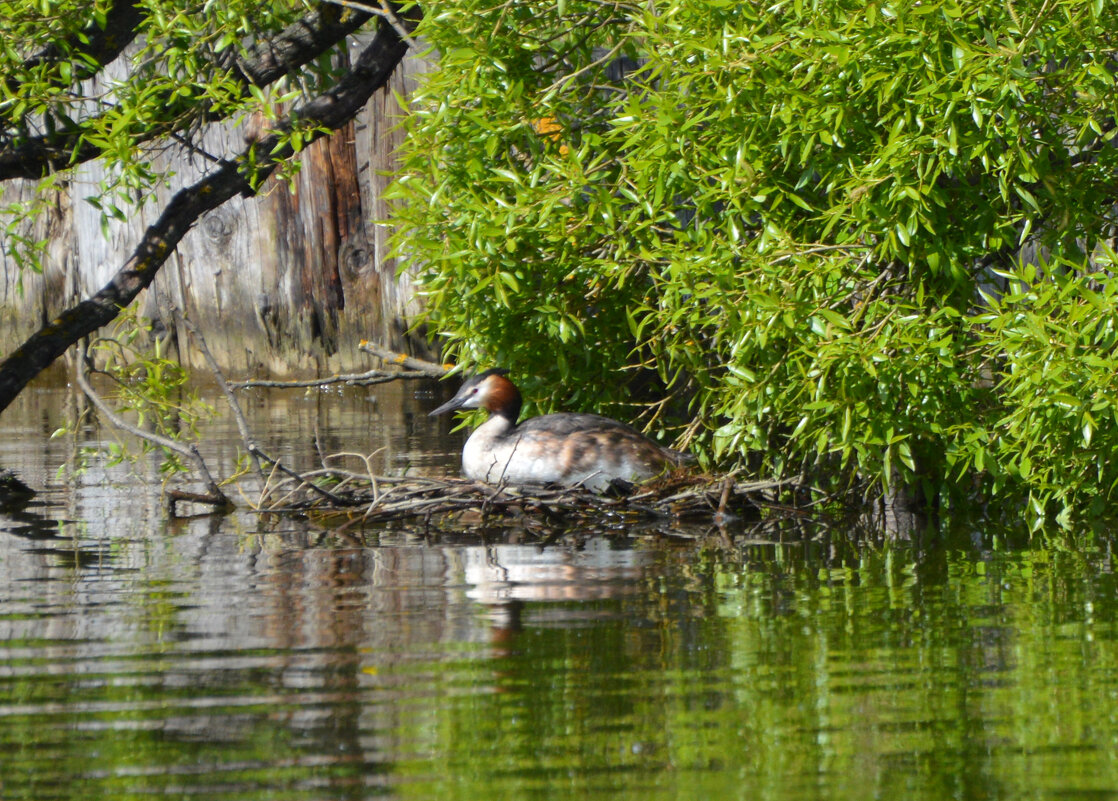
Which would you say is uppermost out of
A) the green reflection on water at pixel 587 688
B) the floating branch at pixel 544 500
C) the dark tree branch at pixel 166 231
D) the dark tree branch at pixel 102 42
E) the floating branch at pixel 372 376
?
the dark tree branch at pixel 102 42

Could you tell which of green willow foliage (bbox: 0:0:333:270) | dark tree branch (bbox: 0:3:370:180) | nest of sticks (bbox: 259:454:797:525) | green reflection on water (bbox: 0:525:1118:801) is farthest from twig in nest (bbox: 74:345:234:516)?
green reflection on water (bbox: 0:525:1118:801)

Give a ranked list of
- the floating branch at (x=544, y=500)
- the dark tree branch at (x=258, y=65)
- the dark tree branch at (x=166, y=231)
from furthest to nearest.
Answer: the dark tree branch at (x=166, y=231) → the dark tree branch at (x=258, y=65) → the floating branch at (x=544, y=500)

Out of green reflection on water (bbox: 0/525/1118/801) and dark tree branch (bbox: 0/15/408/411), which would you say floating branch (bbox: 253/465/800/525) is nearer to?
green reflection on water (bbox: 0/525/1118/801)

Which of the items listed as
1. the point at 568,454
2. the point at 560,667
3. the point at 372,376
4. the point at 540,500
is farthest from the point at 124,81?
Result: the point at 560,667

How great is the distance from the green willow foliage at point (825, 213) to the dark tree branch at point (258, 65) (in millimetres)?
1191

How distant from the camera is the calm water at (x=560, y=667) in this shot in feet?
11.0

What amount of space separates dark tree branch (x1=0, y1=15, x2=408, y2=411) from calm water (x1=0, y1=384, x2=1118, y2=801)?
1730 millimetres

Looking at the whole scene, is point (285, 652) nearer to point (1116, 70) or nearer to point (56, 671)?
point (56, 671)

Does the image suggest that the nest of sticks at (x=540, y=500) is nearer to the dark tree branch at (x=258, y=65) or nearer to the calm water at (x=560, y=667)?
the calm water at (x=560, y=667)

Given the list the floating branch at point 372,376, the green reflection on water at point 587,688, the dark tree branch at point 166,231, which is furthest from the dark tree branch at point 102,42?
the green reflection on water at point 587,688

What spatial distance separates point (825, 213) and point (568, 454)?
1855 mm

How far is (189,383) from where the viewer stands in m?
15.5

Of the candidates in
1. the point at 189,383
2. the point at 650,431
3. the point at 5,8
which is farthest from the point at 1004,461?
the point at 189,383

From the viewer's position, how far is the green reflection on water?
3.33 metres
